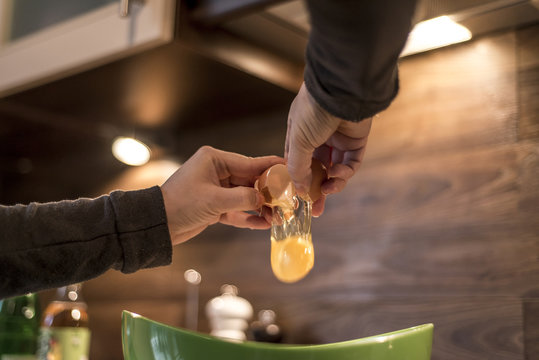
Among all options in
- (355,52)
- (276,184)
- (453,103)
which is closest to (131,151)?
(453,103)

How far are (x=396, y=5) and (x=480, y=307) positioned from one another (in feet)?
2.14

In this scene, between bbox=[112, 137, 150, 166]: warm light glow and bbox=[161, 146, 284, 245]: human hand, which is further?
bbox=[112, 137, 150, 166]: warm light glow

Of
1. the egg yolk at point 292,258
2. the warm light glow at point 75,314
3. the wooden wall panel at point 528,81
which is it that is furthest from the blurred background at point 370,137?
the egg yolk at point 292,258

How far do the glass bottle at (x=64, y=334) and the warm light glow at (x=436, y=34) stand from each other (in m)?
0.83

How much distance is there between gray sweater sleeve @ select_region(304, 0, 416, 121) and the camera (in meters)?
0.49

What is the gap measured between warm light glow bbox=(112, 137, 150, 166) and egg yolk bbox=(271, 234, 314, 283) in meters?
0.92

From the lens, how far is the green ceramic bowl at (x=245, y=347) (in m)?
0.58

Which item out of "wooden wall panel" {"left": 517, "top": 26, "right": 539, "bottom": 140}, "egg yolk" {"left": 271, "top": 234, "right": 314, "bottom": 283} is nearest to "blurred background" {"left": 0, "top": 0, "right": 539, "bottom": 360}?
"wooden wall panel" {"left": 517, "top": 26, "right": 539, "bottom": 140}

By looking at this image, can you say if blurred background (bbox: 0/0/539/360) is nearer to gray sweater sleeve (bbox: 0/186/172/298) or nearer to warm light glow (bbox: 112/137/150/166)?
warm light glow (bbox: 112/137/150/166)

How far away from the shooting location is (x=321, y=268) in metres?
1.26

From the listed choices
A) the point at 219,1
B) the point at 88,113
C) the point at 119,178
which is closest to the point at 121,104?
the point at 88,113

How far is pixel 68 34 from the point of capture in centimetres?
126

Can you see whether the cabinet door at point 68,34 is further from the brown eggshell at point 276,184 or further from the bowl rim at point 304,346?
the bowl rim at point 304,346

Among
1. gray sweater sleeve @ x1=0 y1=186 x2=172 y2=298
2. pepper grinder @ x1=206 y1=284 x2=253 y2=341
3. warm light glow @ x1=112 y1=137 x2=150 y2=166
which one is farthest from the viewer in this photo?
warm light glow @ x1=112 y1=137 x2=150 y2=166
